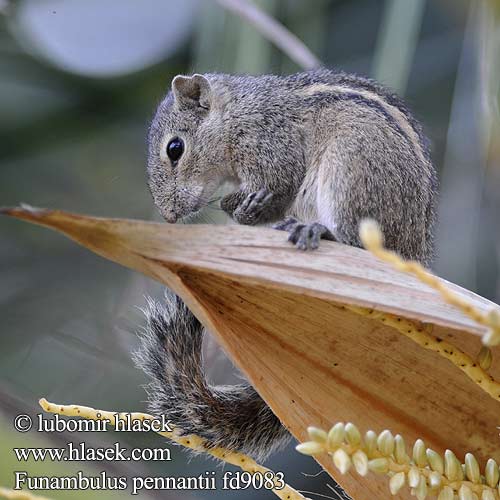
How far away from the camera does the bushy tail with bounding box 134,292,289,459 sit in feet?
3.76

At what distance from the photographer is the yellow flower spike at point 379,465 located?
67 cm

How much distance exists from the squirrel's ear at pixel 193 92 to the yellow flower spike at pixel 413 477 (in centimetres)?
106

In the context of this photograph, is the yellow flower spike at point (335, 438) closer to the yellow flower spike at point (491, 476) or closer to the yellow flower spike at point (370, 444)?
the yellow flower spike at point (370, 444)

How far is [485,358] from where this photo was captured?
2.60 feet

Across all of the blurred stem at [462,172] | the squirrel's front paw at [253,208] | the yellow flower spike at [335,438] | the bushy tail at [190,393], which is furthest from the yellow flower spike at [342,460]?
the blurred stem at [462,172]

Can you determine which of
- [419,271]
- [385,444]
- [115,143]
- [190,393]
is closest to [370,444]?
[385,444]

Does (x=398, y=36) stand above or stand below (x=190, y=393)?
above

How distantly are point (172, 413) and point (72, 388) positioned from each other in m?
0.81

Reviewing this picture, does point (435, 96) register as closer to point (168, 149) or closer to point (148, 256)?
point (168, 149)

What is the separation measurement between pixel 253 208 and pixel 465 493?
2.55 feet

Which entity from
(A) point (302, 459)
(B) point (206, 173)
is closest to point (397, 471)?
(B) point (206, 173)

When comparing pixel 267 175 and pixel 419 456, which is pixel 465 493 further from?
pixel 267 175

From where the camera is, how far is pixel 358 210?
1.31 meters

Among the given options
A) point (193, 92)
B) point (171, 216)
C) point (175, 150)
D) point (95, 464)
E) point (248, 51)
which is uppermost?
point (248, 51)
